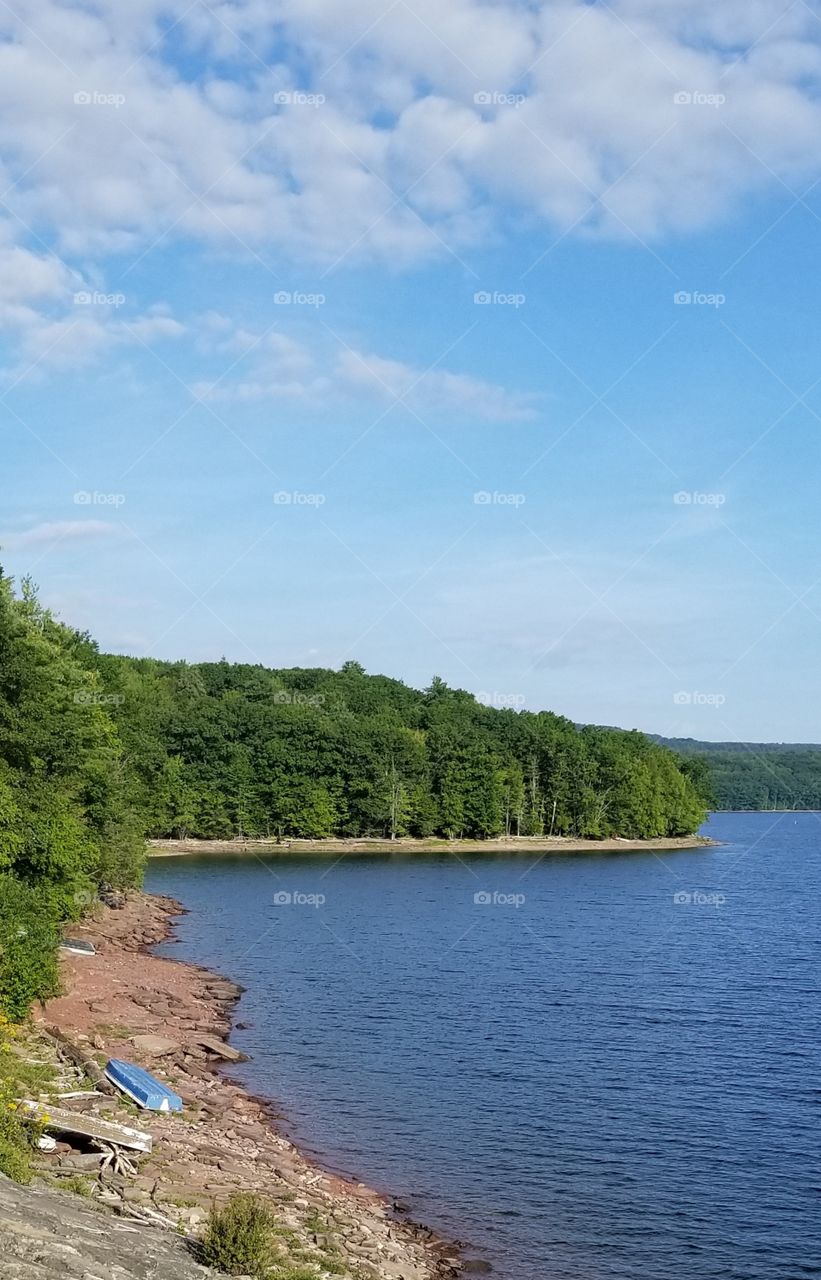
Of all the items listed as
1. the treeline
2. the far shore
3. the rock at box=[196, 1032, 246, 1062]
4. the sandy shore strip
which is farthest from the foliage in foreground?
the far shore

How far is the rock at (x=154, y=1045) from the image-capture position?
32.2 meters

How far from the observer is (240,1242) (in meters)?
16.5

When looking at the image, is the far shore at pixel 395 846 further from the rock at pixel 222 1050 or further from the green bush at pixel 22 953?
the green bush at pixel 22 953

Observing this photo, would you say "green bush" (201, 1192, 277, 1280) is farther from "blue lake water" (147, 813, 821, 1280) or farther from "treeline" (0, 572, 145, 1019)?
"treeline" (0, 572, 145, 1019)

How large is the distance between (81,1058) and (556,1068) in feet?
48.5

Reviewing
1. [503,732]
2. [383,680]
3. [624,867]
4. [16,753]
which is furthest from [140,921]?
[383,680]

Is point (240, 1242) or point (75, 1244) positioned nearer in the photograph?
point (75, 1244)

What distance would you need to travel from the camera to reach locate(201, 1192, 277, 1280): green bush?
1633 cm

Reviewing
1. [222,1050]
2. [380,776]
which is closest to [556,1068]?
[222,1050]

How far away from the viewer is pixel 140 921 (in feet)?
197

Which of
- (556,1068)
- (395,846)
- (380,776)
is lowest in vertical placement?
(556,1068)

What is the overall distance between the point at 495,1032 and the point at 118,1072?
1531 cm

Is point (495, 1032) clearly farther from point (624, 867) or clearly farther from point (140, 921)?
point (624, 867)

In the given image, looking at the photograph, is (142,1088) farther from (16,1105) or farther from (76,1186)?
(76,1186)
